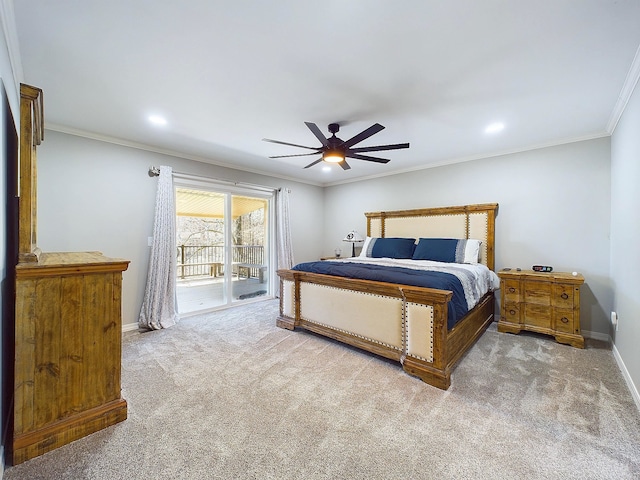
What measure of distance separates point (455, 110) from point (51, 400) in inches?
152

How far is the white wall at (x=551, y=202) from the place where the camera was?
3.29m

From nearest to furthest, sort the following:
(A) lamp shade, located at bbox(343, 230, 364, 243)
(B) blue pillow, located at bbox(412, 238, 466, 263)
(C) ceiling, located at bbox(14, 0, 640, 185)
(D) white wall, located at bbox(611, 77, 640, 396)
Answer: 1. (C) ceiling, located at bbox(14, 0, 640, 185)
2. (D) white wall, located at bbox(611, 77, 640, 396)
3. (B) blue pillow, located at bbox(412, 238, 466, 263)
4. (A) lamp shade, located at bbox(343, 230, 364, 243)

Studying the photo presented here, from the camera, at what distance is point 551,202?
3596 millimetres

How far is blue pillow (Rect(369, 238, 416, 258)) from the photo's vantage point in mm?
4480

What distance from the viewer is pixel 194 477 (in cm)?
140

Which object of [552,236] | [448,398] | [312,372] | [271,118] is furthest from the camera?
[552,236]

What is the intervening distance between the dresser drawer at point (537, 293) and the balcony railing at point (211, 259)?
424cm

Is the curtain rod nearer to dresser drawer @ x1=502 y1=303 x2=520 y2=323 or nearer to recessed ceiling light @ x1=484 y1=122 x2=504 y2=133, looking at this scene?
recessed ceiling light @ x1=484 y1=122 x2=504 y2=133

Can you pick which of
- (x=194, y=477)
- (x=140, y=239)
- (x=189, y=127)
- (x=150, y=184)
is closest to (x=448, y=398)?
(x=194, y=477)

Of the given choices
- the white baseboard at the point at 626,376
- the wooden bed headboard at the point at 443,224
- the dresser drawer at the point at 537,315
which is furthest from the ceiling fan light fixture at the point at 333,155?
the white baseboard at the point at 626,376

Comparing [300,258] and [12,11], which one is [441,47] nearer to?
[12,11]

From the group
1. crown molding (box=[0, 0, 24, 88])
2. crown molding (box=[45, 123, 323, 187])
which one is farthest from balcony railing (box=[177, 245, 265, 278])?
crown molding (box=[0, 0, 24, 88])

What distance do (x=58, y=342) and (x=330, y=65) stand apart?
2.57 m

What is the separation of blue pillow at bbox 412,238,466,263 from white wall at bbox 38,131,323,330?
3705 millimetres
